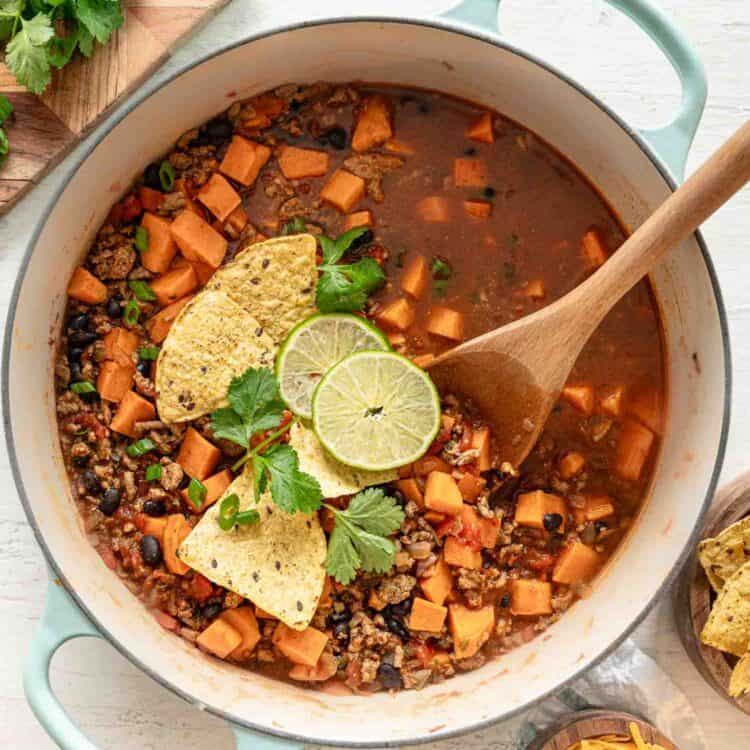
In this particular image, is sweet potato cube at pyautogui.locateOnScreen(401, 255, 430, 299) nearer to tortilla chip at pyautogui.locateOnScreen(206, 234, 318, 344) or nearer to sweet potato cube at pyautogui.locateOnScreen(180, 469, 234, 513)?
tortilla chip at pyautogui.locateOnScreen(206, 234, 318, 344)

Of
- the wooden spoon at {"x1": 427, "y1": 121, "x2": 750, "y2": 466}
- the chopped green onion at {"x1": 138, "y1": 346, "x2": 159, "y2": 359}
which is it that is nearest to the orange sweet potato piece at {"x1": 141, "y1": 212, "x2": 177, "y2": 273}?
the chopped green onion at {"x1": 138, "y1": 346, "x2": 159, "y2": 359}

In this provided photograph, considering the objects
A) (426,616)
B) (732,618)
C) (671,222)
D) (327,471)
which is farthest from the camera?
(426,616)

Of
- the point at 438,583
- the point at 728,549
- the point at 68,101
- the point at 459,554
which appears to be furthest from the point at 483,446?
the point at 68,101

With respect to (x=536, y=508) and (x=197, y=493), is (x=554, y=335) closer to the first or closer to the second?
(x=536, y=508)

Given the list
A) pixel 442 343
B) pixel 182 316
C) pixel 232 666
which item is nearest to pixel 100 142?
pixel 182 316

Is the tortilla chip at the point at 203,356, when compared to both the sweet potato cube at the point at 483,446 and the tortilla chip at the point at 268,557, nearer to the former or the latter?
the tortilla chip at the point at 268,557

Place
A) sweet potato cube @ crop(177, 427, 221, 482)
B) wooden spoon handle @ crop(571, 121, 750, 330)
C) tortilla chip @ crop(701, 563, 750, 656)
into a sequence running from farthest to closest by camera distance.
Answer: sweet potato cube @ crop(177, 427, 221, 482) < tortilla chip @ crop(701, 563, 750, 656) < wooden spoon handle @ crop(571, 121, 750, 330)

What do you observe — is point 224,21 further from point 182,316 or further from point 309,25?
point 182,316
